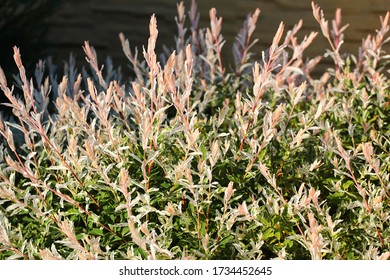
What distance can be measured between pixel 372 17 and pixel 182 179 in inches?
164

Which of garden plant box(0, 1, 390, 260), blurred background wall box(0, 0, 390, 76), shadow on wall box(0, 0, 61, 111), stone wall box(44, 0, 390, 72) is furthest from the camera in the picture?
stone wall box(44, 0, 390, 72)

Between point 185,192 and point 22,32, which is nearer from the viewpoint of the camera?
point 185,192

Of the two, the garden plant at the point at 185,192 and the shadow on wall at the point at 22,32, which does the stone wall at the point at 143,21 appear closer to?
the shadow on wall at the point at 22,32

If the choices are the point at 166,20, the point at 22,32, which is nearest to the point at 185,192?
the point at 22,32

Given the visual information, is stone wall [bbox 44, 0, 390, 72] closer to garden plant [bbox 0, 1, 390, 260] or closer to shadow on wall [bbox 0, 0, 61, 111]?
shadow on wall [bbox 0, 0, 61, 111]

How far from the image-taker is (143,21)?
21.0 ft

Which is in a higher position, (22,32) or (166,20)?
(22,32)

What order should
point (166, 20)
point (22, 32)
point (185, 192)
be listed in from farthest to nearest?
1. point (166, 20)
2. point (22, 32)
3. point (185, 192)

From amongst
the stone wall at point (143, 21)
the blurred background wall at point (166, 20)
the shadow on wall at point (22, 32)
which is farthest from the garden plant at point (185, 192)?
the stone wall at point (143, 21)

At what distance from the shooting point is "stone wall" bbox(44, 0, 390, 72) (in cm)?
613

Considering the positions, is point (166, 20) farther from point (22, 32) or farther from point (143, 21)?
point (22, 32)

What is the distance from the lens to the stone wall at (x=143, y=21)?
20.1 ft

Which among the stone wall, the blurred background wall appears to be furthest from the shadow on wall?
the stone wall

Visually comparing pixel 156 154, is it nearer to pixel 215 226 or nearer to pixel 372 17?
pixel 215 226
